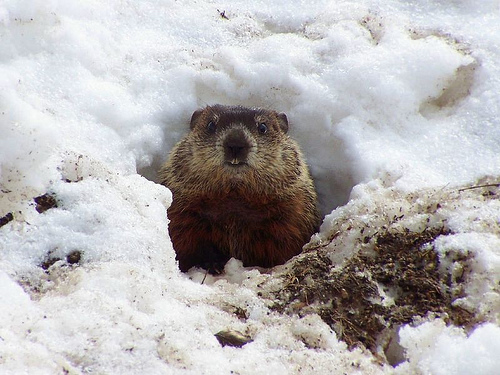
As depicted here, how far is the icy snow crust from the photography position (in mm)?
2477

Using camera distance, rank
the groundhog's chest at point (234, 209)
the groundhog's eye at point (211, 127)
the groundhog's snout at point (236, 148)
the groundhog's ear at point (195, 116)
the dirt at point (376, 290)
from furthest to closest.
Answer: the groundhog's ear at point (195, 116) → the groundhog's eye at point (211, 127) → the groundhog's chest at point (234, 209) → the groundhog's snout at point (236, 148) → the dirt at point (376, 290)

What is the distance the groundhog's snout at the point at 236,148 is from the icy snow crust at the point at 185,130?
0.57m

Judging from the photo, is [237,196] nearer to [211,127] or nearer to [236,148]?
[236,148]

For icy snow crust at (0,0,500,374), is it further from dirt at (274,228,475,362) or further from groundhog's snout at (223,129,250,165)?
groundhog's snout at (223,129,250,165)

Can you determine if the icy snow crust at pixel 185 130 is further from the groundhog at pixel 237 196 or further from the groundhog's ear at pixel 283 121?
the groundhog at pixel 237 196

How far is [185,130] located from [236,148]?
0.88 metres

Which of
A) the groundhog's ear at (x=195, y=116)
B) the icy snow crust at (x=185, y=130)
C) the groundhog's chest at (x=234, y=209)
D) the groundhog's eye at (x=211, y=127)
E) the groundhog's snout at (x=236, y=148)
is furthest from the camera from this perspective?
the groundhog's ear at (x=195, y=116)

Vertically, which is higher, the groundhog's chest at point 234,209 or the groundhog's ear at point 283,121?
the groundhog's ear at point 283,121

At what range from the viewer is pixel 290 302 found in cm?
301

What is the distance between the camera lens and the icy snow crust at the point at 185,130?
97.5 inches

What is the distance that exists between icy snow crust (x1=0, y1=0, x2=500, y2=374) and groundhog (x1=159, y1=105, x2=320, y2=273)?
38 cm

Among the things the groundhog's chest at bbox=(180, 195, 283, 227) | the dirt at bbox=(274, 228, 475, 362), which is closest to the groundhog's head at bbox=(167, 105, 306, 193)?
the groundhog's chest at bbox=(180, 195, 283, 227)

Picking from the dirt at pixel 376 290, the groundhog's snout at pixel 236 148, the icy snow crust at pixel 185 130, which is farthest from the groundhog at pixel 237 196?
the dirt at pixel 376 290

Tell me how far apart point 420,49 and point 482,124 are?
36.1 inches
